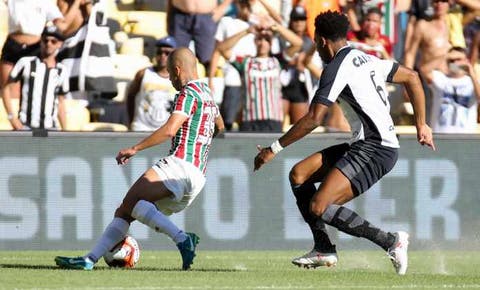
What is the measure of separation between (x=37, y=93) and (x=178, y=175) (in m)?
4.81

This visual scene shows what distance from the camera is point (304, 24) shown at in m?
16.4

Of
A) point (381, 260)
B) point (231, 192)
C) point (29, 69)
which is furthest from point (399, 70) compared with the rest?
point (29, 69)

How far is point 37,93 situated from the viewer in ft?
48.3

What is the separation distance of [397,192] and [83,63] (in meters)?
3.86

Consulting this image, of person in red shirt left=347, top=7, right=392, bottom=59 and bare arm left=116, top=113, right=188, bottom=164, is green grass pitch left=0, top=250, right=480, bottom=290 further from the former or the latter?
person in red shirt left=347, top=7, right=392, bottom=59

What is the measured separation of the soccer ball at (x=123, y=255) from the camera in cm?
1078

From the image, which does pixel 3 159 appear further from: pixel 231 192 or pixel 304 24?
pixel 304 24

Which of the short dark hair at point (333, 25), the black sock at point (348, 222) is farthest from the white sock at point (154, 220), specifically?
the short dark hair at point (333, 25)

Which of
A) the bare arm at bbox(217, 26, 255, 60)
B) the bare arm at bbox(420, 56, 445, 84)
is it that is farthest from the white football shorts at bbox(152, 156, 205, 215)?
the bare arm at bbox(420, 56, 445, 84)

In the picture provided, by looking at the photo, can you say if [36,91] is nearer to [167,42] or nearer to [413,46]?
[167,42]

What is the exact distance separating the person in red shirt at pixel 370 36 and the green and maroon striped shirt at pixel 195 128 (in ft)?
19.7

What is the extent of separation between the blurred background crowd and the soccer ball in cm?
412

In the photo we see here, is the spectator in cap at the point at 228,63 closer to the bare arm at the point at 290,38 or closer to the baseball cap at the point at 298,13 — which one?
the bare arm at the point at 290,38

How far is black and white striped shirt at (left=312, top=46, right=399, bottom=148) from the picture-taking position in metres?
10.1
